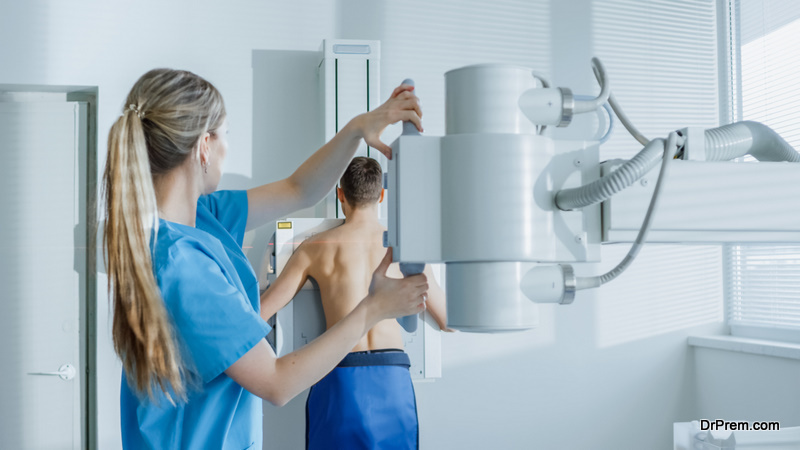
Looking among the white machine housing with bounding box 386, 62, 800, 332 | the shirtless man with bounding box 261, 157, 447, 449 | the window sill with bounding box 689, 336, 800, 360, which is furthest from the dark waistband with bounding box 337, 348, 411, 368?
the white machine housing with bounding box 386, 62, 800, 332

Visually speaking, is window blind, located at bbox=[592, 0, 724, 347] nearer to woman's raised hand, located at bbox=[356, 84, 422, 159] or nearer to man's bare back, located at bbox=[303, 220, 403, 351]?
man's bare back, located at bbox=[303, 220, 403, 351]

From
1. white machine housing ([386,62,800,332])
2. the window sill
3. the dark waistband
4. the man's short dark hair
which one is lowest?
the window sill

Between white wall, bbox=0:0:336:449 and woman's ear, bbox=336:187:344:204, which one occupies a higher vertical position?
white wall, bbox=0:0:336:449

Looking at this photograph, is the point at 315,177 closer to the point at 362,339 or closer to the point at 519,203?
the point at 519,203

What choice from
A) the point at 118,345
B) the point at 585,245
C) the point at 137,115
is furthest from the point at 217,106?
the point at 585,245

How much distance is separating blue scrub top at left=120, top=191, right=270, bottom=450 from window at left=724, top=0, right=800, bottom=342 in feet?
6.45

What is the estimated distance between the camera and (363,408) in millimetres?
1734

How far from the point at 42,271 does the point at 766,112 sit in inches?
90.1

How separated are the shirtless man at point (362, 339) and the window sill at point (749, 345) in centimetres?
99

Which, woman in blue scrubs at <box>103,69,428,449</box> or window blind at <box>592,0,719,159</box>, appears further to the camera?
window blind at <box>592,0,719,159</box>

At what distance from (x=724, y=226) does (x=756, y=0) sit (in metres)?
2.36

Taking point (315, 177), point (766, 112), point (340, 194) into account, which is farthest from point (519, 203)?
point (766, 112)

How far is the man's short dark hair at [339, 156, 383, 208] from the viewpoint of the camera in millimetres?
1862

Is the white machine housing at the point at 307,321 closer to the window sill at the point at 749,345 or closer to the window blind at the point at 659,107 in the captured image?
the window blind at the point at 659,107
